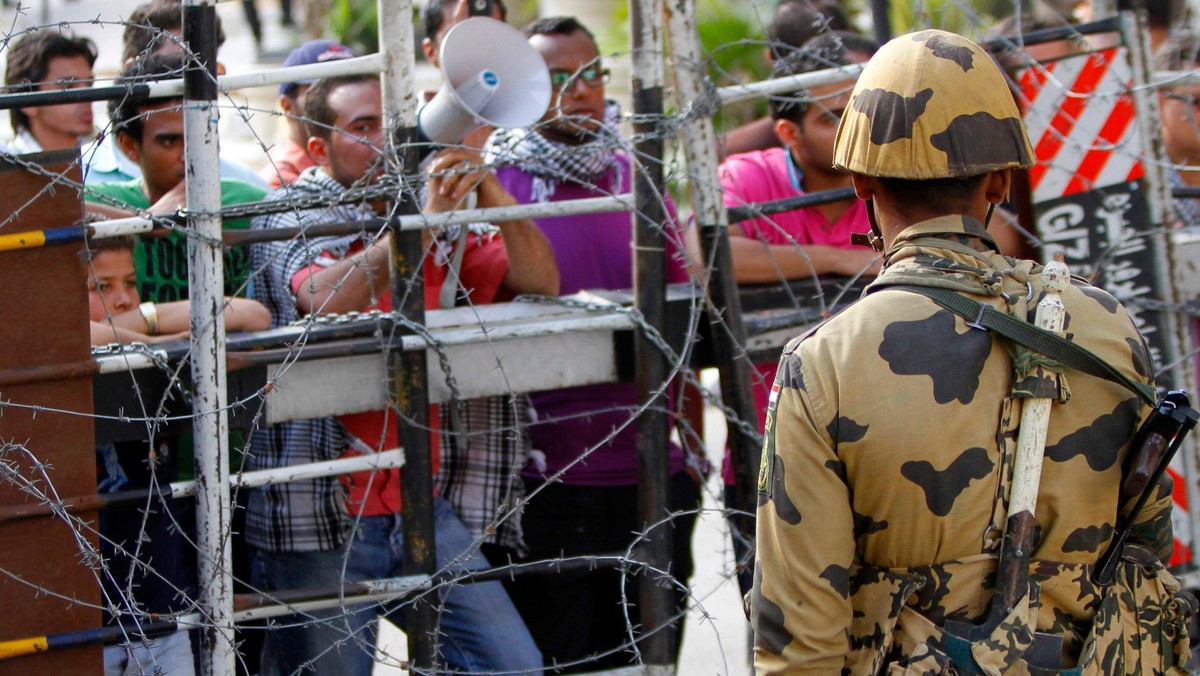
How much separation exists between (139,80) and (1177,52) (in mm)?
3549

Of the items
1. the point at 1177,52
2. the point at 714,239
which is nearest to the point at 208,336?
the point at 714,239

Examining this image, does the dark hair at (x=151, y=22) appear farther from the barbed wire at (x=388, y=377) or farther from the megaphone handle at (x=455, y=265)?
the megaphone handle at (x=455, y=265)

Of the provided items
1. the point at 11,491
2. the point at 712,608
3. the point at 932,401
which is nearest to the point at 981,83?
the point at 932,401

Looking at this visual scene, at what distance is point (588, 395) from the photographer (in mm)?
3439

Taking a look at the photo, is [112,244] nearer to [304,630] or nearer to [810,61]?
[304,630]

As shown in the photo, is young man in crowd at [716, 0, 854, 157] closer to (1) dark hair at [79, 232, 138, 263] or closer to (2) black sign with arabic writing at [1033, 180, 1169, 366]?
(2) black sign with arabic writing at [1033, 180, 1169, 366]

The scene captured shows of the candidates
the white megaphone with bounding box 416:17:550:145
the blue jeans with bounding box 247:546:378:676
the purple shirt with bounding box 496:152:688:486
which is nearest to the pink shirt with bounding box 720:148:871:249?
the purple shirt with bounding box 496:152:688:486

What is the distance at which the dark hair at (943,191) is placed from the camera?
5.90 feet

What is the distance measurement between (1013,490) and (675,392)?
1.57 m

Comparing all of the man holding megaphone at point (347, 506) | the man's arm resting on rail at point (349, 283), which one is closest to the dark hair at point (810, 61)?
the man holding megaphone at point (347, 506)

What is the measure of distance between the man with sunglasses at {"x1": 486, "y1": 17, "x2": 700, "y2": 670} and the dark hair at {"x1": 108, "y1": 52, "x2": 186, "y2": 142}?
0.98 m

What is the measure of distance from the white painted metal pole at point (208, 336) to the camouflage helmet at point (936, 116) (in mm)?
1354

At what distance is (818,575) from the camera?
5.68 ft

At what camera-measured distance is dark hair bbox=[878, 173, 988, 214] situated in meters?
1.80
